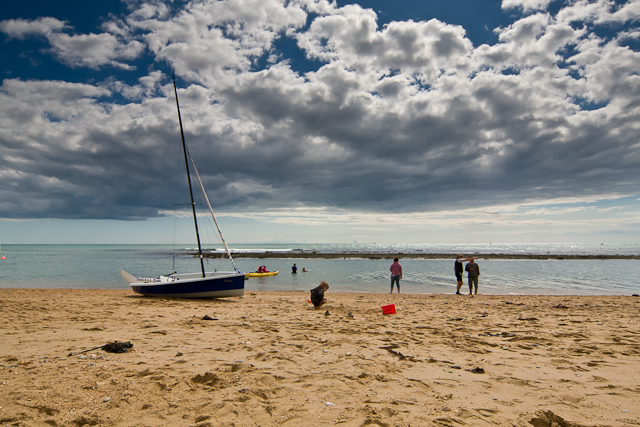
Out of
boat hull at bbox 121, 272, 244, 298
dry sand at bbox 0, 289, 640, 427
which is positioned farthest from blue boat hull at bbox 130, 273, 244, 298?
dry sand at bbox 0, 289, 640, 427

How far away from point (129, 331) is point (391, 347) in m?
5.96

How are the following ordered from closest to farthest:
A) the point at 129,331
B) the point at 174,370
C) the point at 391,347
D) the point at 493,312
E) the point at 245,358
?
the point at 174,370 → the point at 245,358 → the point at 391,347 → the point at 129,331 → the point at 493,312

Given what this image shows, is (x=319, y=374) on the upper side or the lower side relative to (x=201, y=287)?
upper

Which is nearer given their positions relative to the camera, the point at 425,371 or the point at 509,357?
the point at 425,371

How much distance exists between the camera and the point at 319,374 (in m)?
5.13

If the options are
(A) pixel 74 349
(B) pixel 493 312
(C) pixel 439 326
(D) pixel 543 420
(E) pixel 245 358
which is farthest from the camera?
(B) pixel 493 312

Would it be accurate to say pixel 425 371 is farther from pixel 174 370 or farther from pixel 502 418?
pixel 174 370

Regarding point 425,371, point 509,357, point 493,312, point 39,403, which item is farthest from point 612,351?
point 39,403

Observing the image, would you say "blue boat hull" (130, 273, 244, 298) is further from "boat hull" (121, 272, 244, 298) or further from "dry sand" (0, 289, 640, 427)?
"dry sand" (0, 289, 640, 427)

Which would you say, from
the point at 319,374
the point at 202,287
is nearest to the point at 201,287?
the point at 202,287

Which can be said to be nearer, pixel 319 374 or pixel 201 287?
pixel 319 374

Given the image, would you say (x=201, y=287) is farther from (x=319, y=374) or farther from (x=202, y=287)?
(x=319, y=374)

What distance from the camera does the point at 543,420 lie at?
3.78 meters

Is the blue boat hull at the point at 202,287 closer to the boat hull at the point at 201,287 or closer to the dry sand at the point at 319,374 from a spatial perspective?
the boat hull at the point at 201,287
